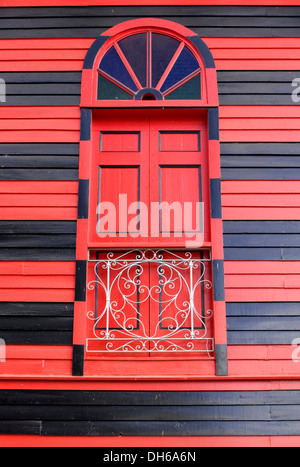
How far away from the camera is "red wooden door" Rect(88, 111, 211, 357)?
3785 millimetres

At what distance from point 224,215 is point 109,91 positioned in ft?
5.47

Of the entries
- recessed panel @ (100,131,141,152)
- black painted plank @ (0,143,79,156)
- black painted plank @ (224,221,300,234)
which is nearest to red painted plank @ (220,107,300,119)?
recessed panel @ (100,131,141,152)

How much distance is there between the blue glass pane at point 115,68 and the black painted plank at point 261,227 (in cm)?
166

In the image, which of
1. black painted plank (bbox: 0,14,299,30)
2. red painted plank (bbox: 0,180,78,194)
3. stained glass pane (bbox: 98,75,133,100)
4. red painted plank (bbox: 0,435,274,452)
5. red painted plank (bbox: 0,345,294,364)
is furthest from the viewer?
black painted plank (bbox: 0,14,299,30)

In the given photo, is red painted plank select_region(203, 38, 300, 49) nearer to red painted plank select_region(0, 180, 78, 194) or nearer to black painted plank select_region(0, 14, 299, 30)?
black painted plank select_region(0, 14, 299, 30)

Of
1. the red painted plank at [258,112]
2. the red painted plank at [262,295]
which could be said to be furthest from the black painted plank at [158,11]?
the red painted plank at [262,295]

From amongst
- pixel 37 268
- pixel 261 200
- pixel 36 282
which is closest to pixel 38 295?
pixel 36 282

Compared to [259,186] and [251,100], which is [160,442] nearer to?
[259,186]

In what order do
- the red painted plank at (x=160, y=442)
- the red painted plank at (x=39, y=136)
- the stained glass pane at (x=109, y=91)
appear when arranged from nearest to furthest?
1. the red painted plank at (x=160, y=442)
2. the red painted plank at (x=39, y=136)
3. the stained glass pane at (x=109, y=91)

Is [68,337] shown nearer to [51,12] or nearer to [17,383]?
[17,383]

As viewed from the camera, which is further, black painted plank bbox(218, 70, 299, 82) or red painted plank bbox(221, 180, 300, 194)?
black painted plank bbox(218, 70, 299, 82)

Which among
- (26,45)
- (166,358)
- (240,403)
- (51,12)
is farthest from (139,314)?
(51,12)

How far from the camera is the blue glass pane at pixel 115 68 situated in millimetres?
4223

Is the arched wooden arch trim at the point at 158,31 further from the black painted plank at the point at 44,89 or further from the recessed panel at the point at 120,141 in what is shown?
the recessed panel at the point at 120,141
